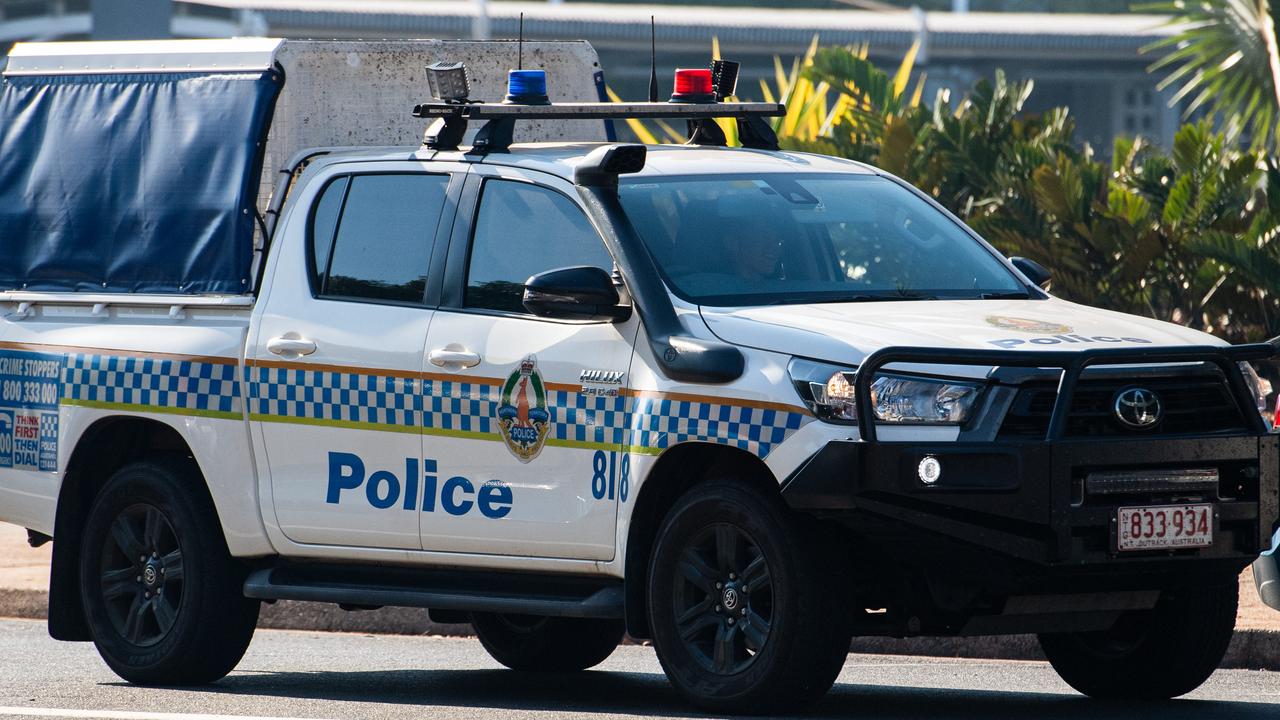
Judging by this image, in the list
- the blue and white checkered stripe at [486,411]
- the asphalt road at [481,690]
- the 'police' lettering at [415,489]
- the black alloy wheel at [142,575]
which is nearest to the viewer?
Result: the blue and white checkered stripe at [486,411]

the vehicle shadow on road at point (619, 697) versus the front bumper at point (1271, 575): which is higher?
the front bumper at point (1271, 575)

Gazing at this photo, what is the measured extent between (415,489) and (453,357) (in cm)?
48

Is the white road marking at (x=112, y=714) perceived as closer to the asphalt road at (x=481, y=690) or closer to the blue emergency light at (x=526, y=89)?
the asphalt road at (x=481, y=690)

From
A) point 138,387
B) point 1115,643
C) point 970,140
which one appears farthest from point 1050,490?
point 970,140

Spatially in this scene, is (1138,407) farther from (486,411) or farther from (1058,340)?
(486,411)

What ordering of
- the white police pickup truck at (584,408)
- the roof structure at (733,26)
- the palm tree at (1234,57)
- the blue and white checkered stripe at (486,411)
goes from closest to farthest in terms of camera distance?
the white police pickup truck at (584,408), the blue and white checkered stripe at (486,411), the palm tree at (1234,57), the roof structure at (733,26)

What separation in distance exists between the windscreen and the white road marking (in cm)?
186

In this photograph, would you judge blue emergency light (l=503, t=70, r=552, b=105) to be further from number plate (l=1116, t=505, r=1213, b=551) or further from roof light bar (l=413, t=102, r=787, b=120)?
number plate (l=1116, t=505, r=1213, b=551)

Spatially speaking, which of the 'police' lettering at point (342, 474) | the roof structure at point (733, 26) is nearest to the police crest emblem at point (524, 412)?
the 'police' lettering at point (342, 474)

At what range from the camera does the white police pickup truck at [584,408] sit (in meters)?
6.49

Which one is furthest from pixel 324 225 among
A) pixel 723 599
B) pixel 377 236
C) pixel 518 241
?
pixel 723 599

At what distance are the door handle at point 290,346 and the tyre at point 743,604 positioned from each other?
1.67 m

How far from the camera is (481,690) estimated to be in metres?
8.39

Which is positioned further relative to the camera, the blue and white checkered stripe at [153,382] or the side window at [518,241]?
the blue and white checkered stripe at [153,382]
